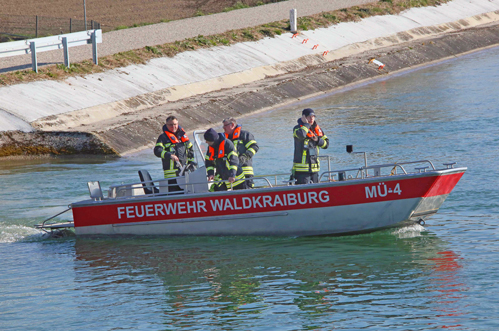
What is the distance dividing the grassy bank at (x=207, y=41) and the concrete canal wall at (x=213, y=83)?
45 centimetres

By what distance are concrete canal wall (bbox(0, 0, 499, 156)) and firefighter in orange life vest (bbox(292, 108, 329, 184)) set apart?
907 centimetres

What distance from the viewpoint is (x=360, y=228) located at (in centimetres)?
1195

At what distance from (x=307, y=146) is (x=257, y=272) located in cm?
232

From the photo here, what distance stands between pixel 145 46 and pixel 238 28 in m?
6.55

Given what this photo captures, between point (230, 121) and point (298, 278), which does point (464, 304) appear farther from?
point (230, 121)

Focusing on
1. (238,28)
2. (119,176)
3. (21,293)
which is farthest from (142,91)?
(21,293)

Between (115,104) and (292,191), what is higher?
(115,104)

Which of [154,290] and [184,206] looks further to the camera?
[184,206]

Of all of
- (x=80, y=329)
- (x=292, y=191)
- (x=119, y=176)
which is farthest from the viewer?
(x=119, y=176)

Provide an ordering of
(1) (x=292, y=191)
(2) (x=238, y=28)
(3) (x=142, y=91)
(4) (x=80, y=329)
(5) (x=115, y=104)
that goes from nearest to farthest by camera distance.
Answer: (4) (x=80, y=329)
(1) (x=292, y=191)
(5) (x=115, y=104)
(3) (x=142, y=91)
(2) (x=238, y=28)

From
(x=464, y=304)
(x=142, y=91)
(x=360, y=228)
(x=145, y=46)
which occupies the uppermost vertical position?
(x=145, y=46)

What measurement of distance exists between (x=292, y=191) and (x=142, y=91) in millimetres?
14140

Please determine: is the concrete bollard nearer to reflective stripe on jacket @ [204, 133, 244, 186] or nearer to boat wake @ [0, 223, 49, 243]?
boat wake @ [0, 223, 49, 243]

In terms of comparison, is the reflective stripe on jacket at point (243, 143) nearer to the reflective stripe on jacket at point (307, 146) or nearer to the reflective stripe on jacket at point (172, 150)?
the reflective stripe on jacket at point (307, 146)
